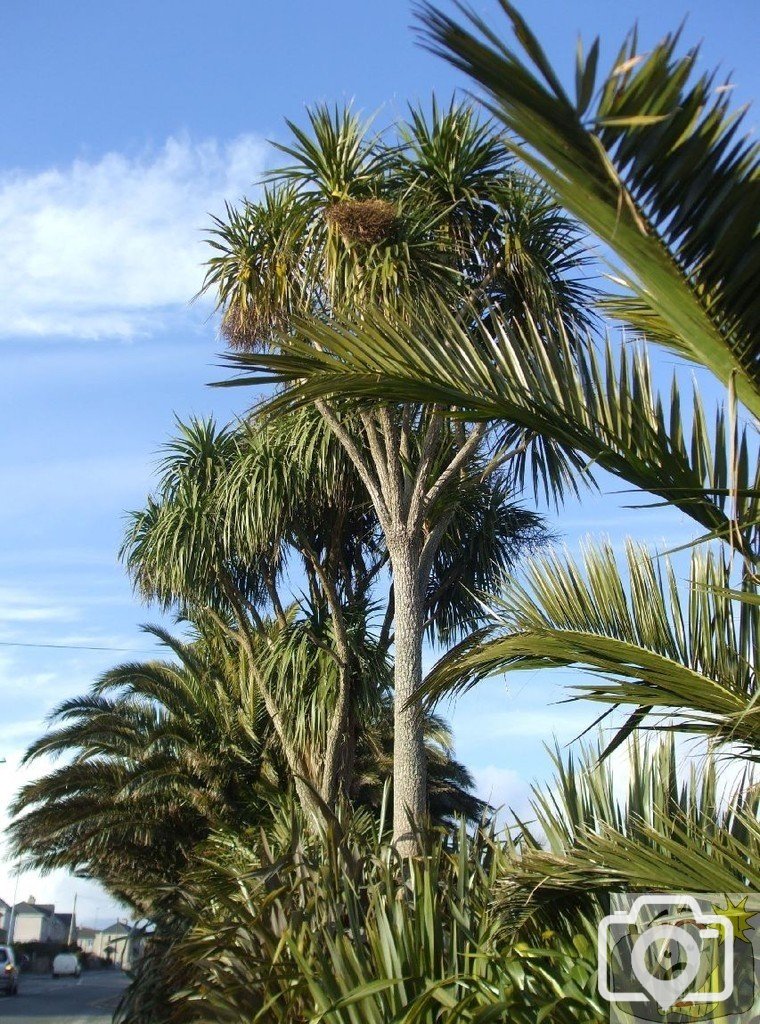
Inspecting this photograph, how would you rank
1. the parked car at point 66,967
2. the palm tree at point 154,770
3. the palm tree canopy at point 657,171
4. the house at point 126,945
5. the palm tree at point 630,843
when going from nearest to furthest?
the palm tree canopy at point 657,171
the palm tree at point 630,843
the house at point 126,945
the palm tree at point 154,770
the parked car at point 66,967

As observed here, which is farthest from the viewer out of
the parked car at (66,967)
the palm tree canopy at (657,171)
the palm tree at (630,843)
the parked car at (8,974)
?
the parked car at (66,967)

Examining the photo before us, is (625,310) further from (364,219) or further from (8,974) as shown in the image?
(8,974)

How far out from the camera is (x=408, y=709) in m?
6.68

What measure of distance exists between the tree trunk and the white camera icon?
2763 millimetres

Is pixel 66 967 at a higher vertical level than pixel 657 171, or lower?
lower

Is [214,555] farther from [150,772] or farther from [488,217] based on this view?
[488,217]

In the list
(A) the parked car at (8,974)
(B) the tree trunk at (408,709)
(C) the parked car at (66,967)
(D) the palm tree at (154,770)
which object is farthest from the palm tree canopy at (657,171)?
(C) the parked car at (66,967)

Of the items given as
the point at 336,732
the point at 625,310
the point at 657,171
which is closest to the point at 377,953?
the point at 625,310

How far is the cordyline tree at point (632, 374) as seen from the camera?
2.07 m

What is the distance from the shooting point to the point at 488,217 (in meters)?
8.59

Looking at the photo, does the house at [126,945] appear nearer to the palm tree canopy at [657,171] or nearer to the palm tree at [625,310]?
the palm tree at [625,310]

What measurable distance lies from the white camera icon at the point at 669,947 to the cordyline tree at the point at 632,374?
Result: 21cm

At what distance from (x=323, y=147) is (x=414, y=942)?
18.8ft

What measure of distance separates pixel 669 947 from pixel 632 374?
1817 mm
